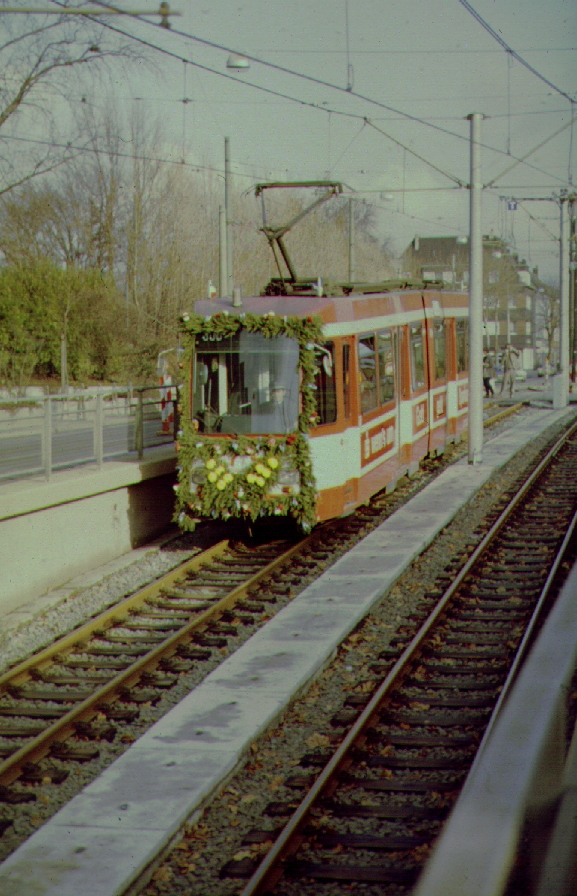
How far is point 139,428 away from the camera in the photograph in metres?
14.9

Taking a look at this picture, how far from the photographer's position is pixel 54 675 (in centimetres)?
898

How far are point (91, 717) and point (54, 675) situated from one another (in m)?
1.14

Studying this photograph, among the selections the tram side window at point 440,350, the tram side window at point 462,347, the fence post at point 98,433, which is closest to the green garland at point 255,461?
the fence post at point 98,433

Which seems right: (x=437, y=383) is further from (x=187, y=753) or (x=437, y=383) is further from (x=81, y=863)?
(x=81, y=863)

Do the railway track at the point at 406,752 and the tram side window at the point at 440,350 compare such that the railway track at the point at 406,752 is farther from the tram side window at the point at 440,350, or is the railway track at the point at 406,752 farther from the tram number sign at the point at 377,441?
the tram side window at the point at 440,350

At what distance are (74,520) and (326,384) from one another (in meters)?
3.33

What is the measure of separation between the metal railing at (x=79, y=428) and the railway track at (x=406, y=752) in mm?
4498

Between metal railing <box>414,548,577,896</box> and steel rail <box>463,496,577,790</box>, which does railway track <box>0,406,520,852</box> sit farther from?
metal railing <box>414,548,577,896</box>

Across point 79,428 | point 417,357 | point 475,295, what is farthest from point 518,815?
point 475,295

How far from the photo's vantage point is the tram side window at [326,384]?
13.1m

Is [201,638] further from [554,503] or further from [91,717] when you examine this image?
[554,503]

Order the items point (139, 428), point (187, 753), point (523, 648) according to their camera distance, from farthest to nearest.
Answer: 1. point (139, 428)
2. point (523, 648)
3. point (187, 753)

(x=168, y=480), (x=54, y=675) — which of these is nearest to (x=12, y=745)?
(x=54, y=675)

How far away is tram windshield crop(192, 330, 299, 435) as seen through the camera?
508 inches
